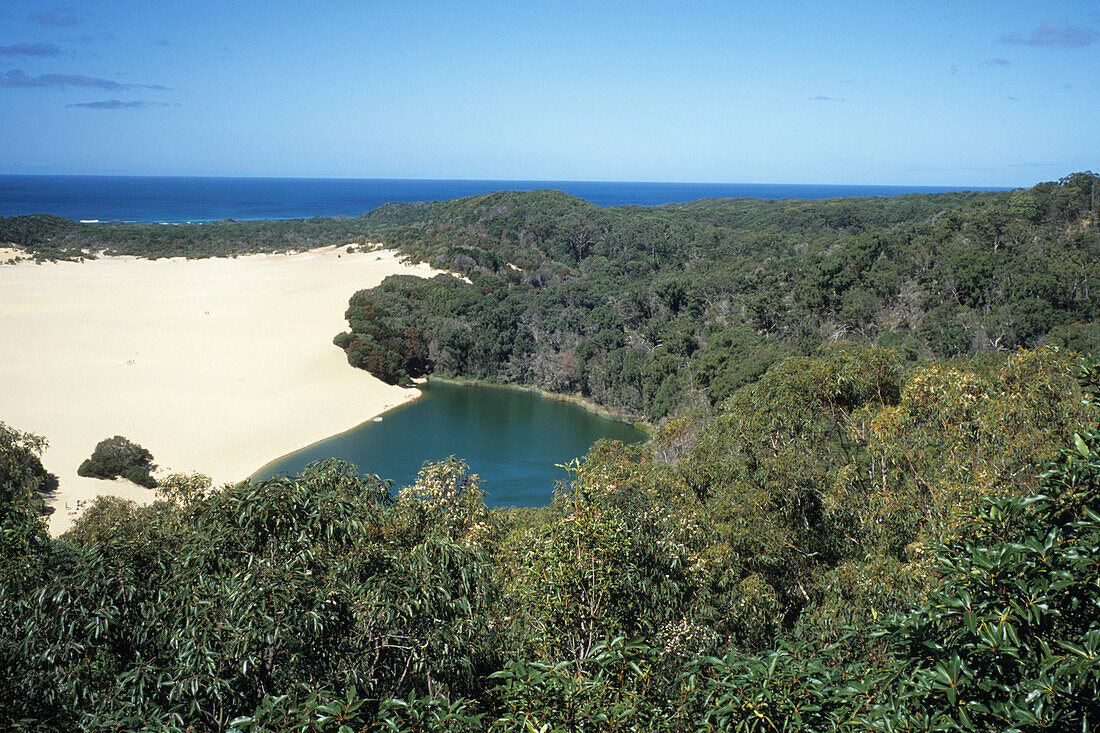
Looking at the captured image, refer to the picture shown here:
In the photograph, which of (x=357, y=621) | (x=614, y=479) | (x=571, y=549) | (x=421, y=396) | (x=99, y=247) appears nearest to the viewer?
(x=357, y=621)

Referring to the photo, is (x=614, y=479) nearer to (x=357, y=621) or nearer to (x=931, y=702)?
(x=357, y=621)

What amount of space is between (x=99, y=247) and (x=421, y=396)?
53.4 meters

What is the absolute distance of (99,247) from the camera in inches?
2933

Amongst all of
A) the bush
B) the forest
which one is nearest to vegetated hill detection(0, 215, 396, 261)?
the bush

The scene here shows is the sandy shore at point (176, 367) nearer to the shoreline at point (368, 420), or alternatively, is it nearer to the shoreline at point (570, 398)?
the shoreline at point (368, 420)

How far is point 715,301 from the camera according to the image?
43219mm

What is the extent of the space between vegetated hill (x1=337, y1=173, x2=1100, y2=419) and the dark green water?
123 inches

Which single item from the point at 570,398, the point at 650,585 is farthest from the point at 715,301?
the point at 650,585

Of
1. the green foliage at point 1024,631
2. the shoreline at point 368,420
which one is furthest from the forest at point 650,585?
the shoreline at point 368,420

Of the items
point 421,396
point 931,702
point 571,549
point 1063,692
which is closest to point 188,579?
point 571,549

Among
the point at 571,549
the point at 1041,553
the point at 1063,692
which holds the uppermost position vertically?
the point at 1041,553

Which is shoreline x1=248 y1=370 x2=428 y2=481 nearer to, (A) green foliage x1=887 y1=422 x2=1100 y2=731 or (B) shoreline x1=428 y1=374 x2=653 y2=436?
(B) shoreline x1=428 y1=374 x2=653 y2=436

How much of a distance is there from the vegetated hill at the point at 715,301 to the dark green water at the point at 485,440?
3133 mm

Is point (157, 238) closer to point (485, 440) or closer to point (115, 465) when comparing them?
point (115, 465)
